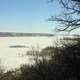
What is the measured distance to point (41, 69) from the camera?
820cm

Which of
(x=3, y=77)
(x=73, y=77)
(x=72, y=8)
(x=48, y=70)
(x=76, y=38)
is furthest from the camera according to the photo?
(x=76, y=38)

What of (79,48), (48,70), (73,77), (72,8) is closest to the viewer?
(73,77)

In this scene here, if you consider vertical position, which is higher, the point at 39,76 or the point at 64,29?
the point at 64,29

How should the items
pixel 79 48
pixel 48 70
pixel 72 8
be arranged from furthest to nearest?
pixel 72 8
pixel 79 48
pixel 48 70

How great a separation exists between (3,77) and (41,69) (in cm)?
167

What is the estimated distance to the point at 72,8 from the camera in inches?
458

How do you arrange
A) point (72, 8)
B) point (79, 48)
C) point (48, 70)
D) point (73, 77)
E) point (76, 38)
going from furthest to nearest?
point (76, 38)
point (72, 8)
point (79, 48)
point (48, 70)
point (73, 77)

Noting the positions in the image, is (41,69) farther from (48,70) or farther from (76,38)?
(76,38)

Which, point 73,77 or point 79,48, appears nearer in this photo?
point 73,77

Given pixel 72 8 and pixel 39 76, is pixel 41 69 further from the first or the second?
pixel 72 8

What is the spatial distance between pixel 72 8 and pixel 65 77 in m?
5.20

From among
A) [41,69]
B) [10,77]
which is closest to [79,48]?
[41,69]

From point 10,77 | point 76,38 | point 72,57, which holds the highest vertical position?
point 76,38

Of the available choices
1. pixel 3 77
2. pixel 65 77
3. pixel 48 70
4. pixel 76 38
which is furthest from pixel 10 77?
pixel 76 38
